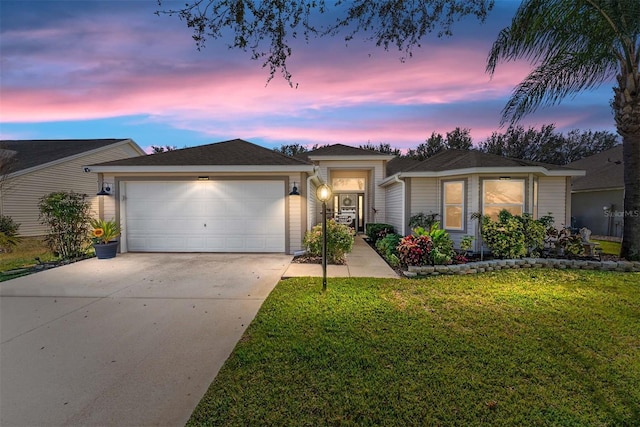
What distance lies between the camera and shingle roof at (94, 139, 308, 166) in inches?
356

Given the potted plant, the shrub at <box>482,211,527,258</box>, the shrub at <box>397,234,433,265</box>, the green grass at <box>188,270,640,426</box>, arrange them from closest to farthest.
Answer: the green grass at <box>188,270,640,426</box>
the shrub at <box>397,234,433,265</box>
the shrub at <box>482,211,527,258</box>
the potted plant

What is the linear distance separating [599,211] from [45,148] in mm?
28034

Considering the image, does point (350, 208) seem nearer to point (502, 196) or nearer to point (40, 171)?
point (502, 196)

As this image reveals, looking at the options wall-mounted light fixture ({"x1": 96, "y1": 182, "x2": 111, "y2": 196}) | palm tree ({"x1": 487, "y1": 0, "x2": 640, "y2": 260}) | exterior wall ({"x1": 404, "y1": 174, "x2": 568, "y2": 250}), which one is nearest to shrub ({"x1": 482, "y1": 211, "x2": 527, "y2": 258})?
exterior wall ({"x1": 404, "y1": 174, "x2": 568, "y2": 250})

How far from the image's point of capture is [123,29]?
19.8 feet

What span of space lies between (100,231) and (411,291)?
854 cm

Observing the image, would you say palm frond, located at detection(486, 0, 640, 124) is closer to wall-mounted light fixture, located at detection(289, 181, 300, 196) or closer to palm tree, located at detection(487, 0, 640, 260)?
palm tree, located at detection(487, 0, 640, 260)

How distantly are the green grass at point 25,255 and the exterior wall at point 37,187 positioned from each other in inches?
32.8

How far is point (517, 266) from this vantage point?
23.9ft

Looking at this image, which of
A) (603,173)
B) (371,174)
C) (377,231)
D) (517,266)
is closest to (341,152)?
(371,174)

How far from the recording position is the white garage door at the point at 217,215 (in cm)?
916

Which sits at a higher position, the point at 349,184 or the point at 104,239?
the point at 349,184

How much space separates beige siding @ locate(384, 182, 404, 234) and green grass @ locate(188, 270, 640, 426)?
6.69 metres

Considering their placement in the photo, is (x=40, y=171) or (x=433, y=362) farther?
(x=40, y=171)
